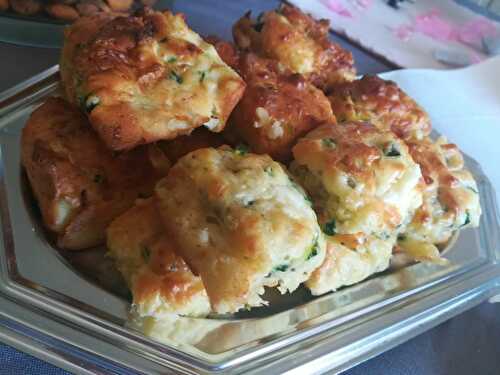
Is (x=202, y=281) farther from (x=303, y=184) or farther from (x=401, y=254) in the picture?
(x=401, y=254)

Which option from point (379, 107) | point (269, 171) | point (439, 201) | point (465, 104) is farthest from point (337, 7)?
point (269, 171)

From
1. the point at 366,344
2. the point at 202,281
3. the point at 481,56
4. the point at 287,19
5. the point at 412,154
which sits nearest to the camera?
the point at 202,281

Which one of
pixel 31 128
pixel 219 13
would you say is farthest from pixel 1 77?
pixel 219 13

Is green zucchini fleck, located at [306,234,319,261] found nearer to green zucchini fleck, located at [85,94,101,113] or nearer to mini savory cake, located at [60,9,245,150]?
mini savory cake, located at [60,9,245,150]

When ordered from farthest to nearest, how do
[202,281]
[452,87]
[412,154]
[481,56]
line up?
[481,56]
[452,87]
[412,154]
[202,281]

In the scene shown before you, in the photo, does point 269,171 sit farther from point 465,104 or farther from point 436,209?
point 465,104

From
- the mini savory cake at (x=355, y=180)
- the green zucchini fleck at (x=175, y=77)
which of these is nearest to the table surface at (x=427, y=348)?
the mini savory cake at (x=355, y=180)

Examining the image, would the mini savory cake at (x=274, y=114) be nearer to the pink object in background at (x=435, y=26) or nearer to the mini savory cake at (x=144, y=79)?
the mini savory cake at (x=144, y=79)
